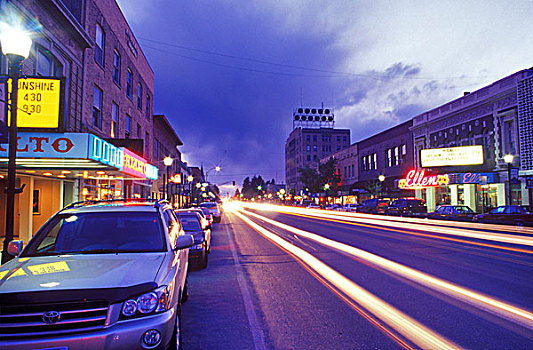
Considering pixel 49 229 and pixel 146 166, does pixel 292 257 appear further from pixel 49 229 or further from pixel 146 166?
pixel 146 166

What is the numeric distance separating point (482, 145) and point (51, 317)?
36.6m

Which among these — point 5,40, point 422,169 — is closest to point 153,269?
point 5,40

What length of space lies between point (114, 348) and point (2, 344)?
0.89 metres

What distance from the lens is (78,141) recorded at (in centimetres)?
1120

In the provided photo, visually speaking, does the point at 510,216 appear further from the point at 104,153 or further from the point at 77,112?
the point at 77,112

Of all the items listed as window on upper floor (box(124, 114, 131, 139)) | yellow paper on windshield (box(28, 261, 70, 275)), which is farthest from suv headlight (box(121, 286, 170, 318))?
window on upper floor (box(124, 114, 131, 139))

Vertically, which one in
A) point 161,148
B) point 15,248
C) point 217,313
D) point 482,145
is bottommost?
point 217,313

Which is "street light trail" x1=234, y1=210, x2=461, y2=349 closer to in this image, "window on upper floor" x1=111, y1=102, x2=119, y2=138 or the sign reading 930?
the sign reading 930

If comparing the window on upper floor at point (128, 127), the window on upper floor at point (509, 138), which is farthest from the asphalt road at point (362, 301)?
the window on upper floor at point (509, 138)

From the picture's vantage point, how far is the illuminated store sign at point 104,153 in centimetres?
1131

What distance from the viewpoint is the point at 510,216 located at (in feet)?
78.0

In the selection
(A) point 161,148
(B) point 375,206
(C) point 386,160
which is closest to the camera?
(A) point 161,148

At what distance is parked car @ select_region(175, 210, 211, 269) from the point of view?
9.62 metres

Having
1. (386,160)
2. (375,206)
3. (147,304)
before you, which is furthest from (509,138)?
(147,304)
